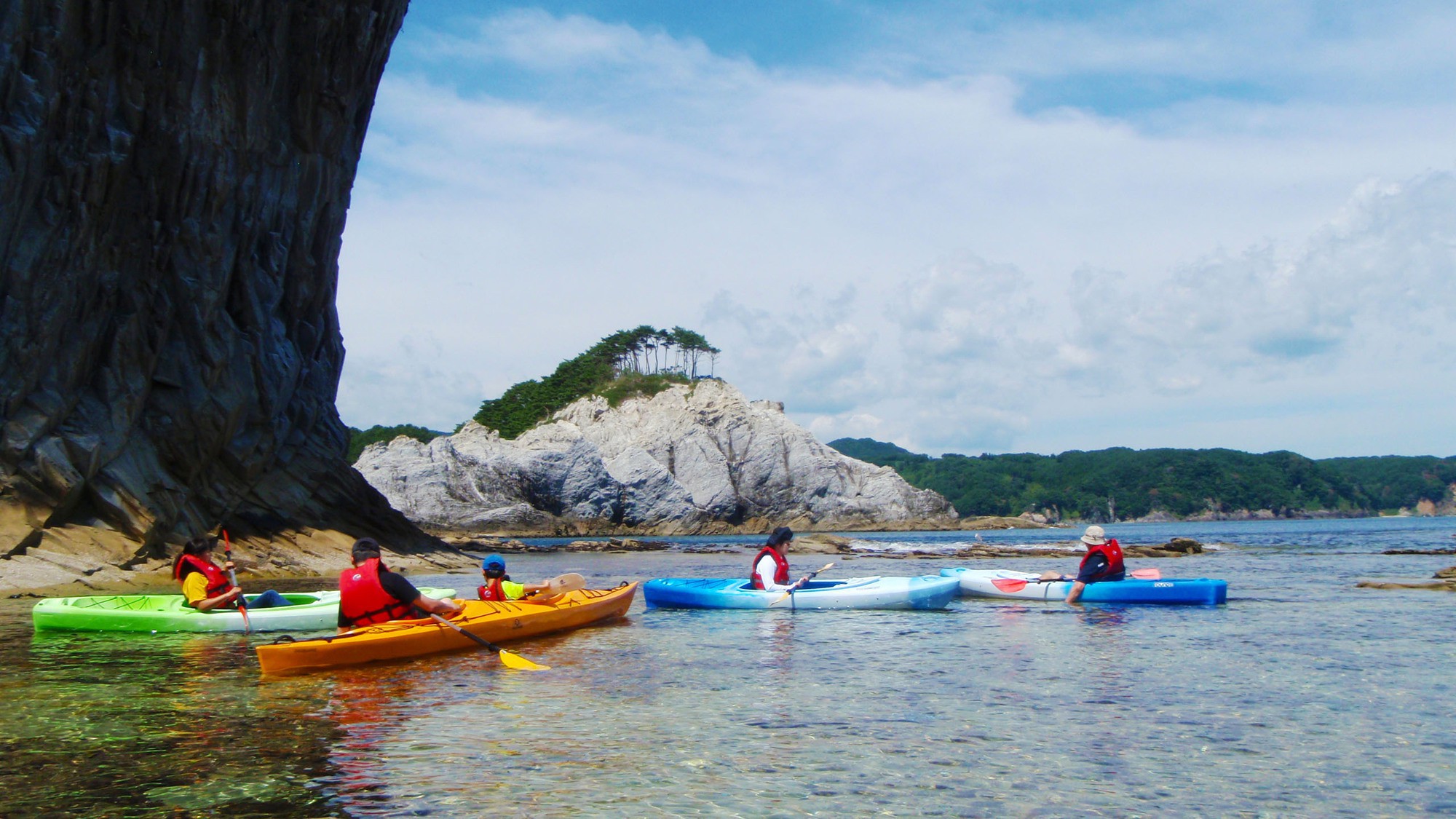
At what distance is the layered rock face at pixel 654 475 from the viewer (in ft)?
207

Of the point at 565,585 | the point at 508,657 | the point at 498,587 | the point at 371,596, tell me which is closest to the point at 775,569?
the point at 565,585

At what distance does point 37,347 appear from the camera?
1903 centimetres

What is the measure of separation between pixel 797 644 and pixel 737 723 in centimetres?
455

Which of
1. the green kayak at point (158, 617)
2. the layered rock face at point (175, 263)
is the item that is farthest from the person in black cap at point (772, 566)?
the layered rock face at point (175, 263)

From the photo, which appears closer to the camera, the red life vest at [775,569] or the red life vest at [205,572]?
the red life vest at [205,572]

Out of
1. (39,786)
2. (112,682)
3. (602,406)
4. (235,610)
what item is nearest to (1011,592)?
(235,610)

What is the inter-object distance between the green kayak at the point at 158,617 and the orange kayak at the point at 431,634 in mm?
2484

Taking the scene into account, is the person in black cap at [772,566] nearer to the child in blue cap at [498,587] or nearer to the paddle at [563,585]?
the paddle at [563,585]

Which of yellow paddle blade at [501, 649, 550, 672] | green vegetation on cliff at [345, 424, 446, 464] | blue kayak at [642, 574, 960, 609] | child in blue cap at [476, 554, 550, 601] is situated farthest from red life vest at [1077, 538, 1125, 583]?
green vegetation on cliff at [345, 424, 446, 464]

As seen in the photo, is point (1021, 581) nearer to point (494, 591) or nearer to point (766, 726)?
point (494, 591)

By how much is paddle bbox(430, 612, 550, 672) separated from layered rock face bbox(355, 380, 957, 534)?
52017mm

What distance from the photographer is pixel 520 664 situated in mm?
10352

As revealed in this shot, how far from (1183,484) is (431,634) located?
122067mm

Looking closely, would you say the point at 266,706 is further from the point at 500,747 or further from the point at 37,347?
the point at 37,347
